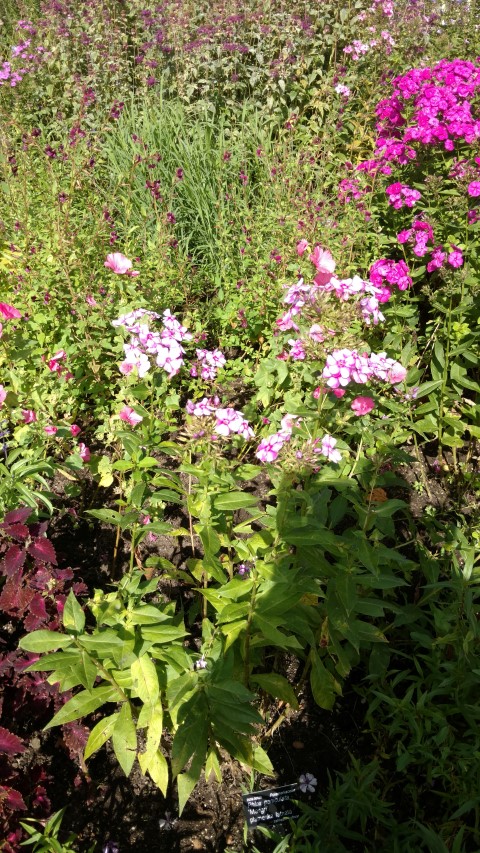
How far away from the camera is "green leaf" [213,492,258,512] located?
5.54ft

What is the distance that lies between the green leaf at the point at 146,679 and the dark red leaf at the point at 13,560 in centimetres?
38

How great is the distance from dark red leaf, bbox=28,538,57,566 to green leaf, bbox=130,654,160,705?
340 millimetres

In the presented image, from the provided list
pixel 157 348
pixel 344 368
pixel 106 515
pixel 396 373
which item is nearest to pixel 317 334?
pixel 344 368

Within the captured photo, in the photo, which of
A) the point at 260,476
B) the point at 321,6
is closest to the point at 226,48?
the point at 321,6

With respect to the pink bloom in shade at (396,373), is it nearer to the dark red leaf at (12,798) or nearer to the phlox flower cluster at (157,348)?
the phlox flower cluster at (157,348)

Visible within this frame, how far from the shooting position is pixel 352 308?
1.65 m

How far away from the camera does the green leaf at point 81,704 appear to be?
145 cm

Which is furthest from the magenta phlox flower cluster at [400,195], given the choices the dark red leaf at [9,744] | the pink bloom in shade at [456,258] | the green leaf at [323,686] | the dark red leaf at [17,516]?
the dark red leaf at [9,744]

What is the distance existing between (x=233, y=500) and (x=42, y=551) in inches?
20.4

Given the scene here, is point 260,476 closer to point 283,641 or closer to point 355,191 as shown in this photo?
point 283,641

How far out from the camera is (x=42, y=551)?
1.58 meters

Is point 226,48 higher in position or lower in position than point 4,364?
higher

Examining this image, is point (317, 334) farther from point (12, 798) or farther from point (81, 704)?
point (12, 798)

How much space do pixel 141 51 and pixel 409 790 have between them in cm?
597
